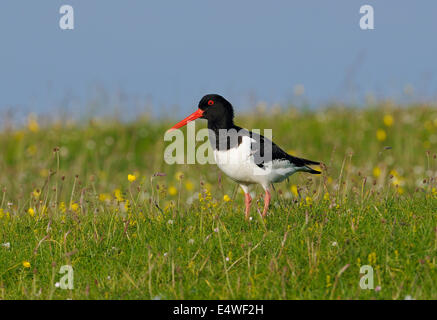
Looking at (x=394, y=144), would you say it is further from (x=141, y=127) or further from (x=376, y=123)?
(x=141, y=127)

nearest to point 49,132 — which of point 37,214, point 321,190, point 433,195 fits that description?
point 37,214

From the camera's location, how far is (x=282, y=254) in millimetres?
6004

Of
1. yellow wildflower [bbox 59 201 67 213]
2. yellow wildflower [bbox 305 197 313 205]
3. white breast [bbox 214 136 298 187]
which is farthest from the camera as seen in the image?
yellow wildflower [bbox 59 201 67 213]

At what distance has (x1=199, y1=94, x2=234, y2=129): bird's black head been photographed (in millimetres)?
8516

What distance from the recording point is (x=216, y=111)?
337 inches

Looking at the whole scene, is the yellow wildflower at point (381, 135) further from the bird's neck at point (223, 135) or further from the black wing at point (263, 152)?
the bird's neck at point (223, 135)

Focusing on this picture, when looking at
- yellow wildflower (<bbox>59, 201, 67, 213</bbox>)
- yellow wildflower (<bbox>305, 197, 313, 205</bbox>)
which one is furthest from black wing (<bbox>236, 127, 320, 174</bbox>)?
yellow wildflower (<bbox>59, 201, 67, 213</bbox>)

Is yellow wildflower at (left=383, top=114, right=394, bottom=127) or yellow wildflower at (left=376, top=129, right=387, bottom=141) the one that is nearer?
yellow wildflower at (left=376, top=129, right=387, bottom=141)

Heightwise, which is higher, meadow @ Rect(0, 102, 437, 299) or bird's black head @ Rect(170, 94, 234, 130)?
bird's black head @ Rect(170, 94, 234, 130)

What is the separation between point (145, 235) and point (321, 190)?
2.81 meters

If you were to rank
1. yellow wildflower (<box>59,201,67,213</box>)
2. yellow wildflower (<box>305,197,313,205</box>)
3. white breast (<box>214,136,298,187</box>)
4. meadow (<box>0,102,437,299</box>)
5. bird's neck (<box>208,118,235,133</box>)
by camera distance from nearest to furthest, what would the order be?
meadow (<box>0,102,437,299</box>) → yellow wildflower (<box>305,197,313,205</box>) → white breast (<box>214,136,298,187</box>) → yellow wildflower (<box>59,201,67,213</box>) → bird's neck (<box>208,118,235,133</box>)

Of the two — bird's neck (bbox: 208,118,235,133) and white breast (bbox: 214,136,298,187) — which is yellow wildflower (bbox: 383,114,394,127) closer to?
white breast (bbox: 214,136,298,187)

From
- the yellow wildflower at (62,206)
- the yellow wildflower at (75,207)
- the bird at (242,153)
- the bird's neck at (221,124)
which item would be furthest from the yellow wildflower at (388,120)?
the yellow wildflower at (75,207)
